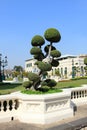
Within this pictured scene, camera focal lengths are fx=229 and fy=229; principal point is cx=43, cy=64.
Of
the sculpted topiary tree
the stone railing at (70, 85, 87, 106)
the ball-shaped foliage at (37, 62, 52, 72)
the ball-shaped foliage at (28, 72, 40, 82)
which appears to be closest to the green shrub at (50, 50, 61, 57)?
the sculpted topiary tree

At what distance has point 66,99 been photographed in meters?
9.73

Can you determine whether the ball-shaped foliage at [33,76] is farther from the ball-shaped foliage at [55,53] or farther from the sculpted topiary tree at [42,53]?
the ball-shaped foliage at [55,53]

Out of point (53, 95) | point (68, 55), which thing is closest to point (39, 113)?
point (53, 95)

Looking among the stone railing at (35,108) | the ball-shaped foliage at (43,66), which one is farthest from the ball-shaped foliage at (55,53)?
the stone railing at (35,108)

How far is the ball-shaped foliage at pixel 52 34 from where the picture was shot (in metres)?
10.1

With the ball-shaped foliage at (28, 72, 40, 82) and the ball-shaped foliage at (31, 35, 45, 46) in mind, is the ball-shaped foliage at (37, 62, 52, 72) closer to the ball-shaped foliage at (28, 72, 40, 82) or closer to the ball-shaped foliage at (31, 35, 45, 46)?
the ball-shaped foliage at (28, 72, 40, 82)

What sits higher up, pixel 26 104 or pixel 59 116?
pixel 26 104

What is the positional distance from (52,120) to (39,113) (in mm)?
624

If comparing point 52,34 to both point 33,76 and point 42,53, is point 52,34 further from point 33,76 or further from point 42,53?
point 33,76

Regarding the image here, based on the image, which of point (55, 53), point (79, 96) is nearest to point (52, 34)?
point (55, 53)

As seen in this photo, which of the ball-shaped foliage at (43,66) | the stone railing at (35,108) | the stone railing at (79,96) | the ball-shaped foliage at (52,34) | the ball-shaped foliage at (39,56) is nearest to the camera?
the stone railing at (35,108)

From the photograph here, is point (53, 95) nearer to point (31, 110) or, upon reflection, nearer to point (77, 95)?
point (31, 110)

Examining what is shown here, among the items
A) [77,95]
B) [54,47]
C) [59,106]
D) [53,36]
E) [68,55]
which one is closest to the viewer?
[59,106]

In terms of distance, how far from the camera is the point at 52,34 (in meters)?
10.1
